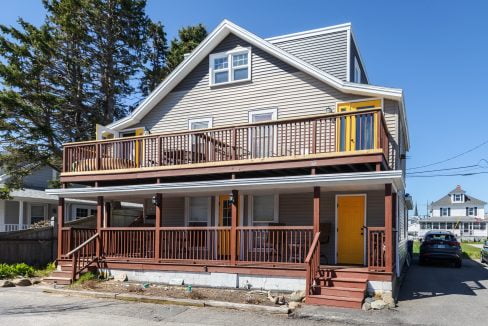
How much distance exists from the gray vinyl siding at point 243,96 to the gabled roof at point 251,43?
0.26 metres

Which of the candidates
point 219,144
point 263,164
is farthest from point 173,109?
point 263,164

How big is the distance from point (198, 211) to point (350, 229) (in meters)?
5.62

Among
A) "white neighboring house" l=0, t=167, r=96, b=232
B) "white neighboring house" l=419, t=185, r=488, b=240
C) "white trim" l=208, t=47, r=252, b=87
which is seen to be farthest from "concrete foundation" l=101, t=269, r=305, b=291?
"white neighboring house" l=419, t=185, r=488, b=240

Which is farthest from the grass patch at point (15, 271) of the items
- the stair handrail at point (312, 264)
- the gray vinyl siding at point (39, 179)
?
the gray vinyl siding at point (39, 179)

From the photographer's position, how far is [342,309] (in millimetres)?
9789

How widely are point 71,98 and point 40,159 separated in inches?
147

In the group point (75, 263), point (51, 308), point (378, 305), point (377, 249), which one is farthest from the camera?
point (75, 263)

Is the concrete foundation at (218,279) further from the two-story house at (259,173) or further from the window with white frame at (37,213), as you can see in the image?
the window with white frame at (37,213)

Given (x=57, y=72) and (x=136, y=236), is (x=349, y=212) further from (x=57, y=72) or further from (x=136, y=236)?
(x=57, y=72)

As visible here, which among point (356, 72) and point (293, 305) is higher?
point (356, 72)

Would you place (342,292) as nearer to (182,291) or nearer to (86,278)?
(182,291)

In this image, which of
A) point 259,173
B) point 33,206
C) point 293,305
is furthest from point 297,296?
point 33,206

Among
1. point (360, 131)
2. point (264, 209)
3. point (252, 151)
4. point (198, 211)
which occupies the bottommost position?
point (198, 211)

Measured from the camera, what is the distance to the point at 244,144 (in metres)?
14.9
